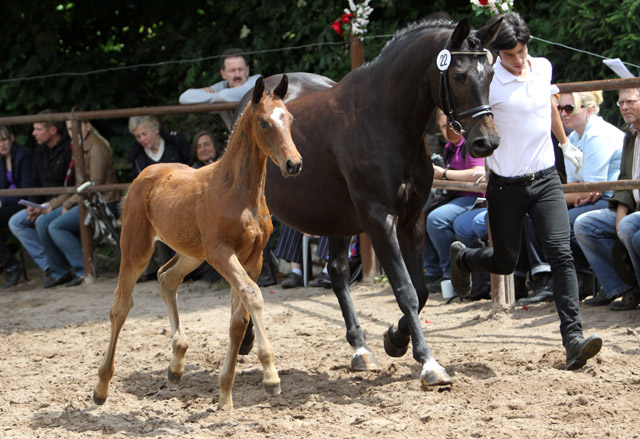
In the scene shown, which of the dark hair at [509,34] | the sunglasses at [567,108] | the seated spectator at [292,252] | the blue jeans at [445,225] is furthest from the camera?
the seated spectator at [292,252]

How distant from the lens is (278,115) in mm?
4199

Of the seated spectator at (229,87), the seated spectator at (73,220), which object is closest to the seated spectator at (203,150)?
the seated spectator at (229,87)

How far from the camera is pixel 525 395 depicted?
4.33 meters

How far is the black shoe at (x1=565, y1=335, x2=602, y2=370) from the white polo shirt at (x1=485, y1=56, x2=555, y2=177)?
0.99 metres

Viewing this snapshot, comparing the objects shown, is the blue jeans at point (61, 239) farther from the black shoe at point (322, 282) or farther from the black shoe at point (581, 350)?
the black shoe at point (581, 350)

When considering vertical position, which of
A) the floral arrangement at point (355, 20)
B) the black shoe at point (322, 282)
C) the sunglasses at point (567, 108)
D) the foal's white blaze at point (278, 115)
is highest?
the floral arrangement at point (355, 20)

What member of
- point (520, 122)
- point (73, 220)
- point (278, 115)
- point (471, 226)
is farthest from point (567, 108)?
point (73, 220)

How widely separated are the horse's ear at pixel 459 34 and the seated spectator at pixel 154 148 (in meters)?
5.13

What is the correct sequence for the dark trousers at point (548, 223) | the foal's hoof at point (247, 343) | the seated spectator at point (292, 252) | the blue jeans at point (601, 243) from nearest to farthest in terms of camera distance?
1. the dark trousers at point (548, 223)
2. the foal's hoof at point (247, 343)
3. the blue jeans at point (601, 243)
4. the seated spectator at point (292, 252)

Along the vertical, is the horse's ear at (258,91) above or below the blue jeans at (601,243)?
above

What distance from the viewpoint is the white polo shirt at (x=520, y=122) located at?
4.88 meters

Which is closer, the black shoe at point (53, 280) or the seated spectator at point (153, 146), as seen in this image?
the seated spectator at point (153, 146)

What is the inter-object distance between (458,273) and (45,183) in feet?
18.9

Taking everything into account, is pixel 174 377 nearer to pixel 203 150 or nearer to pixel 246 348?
pixel 246 348
